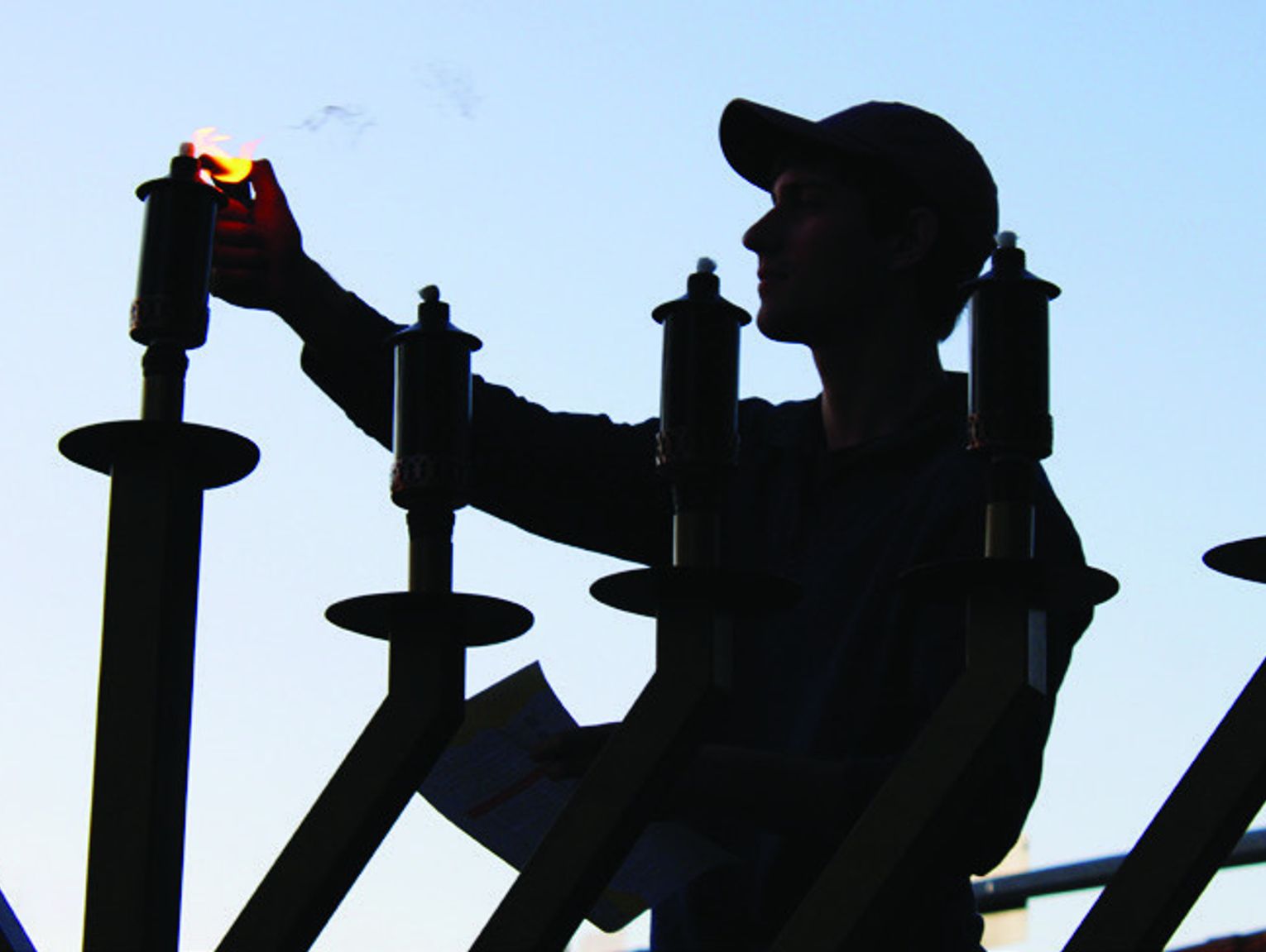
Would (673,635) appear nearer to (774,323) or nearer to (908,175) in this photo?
(774,323)

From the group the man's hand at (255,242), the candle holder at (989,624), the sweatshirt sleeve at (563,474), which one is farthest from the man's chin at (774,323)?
the candle holder at (989,624)

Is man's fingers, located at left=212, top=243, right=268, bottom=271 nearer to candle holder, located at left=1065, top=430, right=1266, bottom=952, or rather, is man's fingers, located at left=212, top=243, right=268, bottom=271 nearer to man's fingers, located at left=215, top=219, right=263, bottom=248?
man's fingers, located at left=215, top=219, right=263, bottom=248

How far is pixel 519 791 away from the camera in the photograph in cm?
271

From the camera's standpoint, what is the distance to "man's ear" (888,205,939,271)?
333 centimetres

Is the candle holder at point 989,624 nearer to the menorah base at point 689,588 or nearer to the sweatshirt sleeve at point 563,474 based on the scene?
the menorah base at point 689,588

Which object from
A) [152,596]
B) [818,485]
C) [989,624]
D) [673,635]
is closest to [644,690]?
[673,635]

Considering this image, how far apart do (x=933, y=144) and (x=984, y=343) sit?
120cm

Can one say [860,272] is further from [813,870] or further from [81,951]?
[81,951]

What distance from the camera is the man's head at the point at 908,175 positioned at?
3.31 m

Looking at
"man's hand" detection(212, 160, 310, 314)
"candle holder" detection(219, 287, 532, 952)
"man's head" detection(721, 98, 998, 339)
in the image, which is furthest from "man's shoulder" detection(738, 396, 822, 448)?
"candle holder" detection(219, 287, 532, 952)

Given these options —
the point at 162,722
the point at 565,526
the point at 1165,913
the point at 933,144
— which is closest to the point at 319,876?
the point at 162,722

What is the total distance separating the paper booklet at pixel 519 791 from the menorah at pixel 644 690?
0.33 meters

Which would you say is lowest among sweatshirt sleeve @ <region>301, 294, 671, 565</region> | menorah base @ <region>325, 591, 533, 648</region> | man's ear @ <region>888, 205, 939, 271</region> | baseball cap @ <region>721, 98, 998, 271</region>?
menorah base @ <region>325, 591, 533, 648</region>

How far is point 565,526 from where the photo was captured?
350 cm
